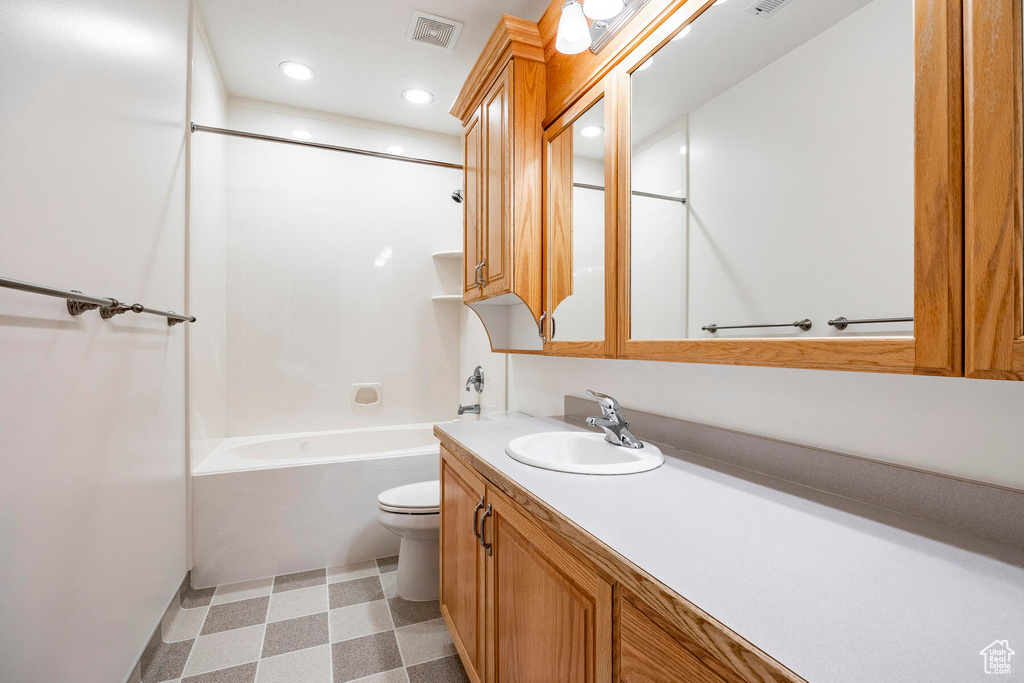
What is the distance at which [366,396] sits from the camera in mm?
3035

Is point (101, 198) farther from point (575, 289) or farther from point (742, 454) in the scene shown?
point (742, 454)

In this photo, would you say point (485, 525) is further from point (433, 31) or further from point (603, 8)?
point (433, 31)

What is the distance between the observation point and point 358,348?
9.90 feet

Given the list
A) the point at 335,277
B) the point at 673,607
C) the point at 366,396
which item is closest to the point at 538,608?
the point at 673,607

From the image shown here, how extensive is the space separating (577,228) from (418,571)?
1.61 m

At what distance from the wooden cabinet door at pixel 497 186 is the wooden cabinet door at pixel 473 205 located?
7cm

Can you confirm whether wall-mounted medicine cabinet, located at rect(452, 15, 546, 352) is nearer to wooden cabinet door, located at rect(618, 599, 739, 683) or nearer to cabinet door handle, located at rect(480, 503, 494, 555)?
cabinet door handle, located at rect(480, 503, 494, 555)

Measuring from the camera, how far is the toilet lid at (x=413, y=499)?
6.31 feet

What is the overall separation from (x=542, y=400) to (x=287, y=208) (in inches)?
81.9

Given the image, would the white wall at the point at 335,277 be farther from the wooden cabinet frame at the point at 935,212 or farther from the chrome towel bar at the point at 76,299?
the wooden cabinet frame at the point at 935,212

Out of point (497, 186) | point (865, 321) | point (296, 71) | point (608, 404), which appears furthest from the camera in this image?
point (296, 71)

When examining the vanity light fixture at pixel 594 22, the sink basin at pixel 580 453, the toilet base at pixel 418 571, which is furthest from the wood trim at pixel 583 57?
the toilet base at pixel 418 571

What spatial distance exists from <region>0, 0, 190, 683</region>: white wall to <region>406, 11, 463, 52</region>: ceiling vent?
95 centimetres

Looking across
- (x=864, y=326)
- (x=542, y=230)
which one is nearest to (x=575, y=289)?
(x=542, y=230)
